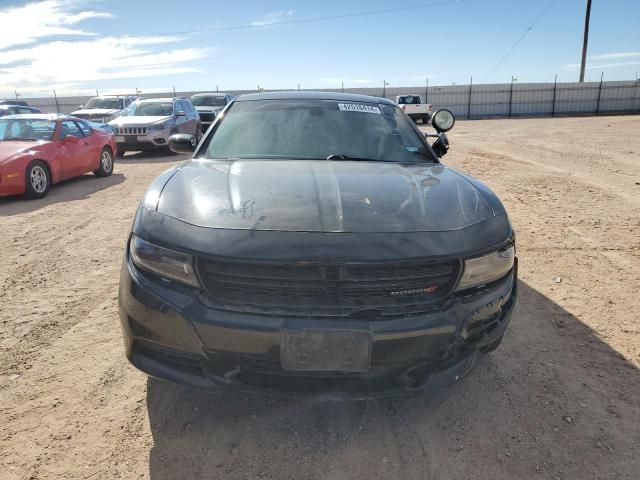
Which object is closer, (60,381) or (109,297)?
(60,381)

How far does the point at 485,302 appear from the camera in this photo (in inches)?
82.4

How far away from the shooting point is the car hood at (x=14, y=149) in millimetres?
7294

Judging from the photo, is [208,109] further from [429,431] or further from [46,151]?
[429,431]

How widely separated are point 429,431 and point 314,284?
37.4 inches

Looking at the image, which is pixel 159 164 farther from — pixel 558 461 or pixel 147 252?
pixel 558 461

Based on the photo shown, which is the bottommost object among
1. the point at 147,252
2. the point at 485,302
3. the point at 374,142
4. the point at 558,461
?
the point at 558,461

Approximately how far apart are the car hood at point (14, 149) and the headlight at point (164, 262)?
6.62 metres

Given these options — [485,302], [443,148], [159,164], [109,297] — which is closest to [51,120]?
[159,164]

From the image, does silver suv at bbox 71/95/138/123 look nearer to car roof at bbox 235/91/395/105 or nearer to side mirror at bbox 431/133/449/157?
car roof at bbox 235/91/395/105

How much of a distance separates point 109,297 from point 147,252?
76.0 inches

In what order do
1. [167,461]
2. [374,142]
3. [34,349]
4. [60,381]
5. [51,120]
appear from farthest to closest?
[51,120], [374,142], [34,349], [60,381], [167,461]

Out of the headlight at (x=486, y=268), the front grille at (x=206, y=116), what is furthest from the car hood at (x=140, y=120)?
the headlight at (x=486, y=268)

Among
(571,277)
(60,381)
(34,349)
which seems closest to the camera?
(60,381)

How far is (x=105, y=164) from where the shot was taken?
9891 millimetres
